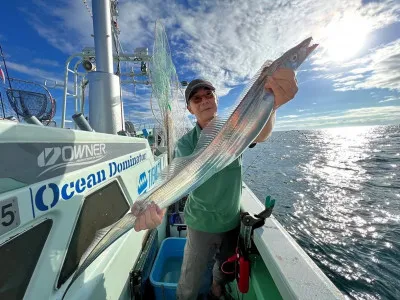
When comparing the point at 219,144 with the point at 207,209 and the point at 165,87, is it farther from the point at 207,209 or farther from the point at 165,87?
the point at 165,87

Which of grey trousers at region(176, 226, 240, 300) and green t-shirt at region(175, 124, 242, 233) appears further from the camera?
grey trousers at region(176, 226, 240, 300)

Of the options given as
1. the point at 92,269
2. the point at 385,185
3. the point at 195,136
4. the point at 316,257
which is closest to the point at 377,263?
the point at 316,257

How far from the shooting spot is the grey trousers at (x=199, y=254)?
Answer: 284 cm

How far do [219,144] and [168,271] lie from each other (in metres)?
3.39

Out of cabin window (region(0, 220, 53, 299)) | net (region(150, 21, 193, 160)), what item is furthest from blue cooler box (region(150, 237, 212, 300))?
net (region(150, 21, 193, 160))

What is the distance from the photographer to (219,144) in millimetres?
1773

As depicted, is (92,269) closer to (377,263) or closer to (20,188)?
(20,188)

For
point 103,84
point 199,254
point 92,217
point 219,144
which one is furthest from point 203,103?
point 103,84

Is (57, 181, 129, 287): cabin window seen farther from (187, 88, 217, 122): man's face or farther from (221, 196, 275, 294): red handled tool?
(221, 196, 275, 294): red handled tool

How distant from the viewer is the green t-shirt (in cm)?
264

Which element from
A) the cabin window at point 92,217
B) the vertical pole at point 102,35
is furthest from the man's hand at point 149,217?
the vertical pole at point 102,35

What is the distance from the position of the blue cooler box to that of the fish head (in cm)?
292

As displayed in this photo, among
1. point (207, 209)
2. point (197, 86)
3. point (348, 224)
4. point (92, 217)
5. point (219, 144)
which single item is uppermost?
point (197, 86)

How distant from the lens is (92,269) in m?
2.02
